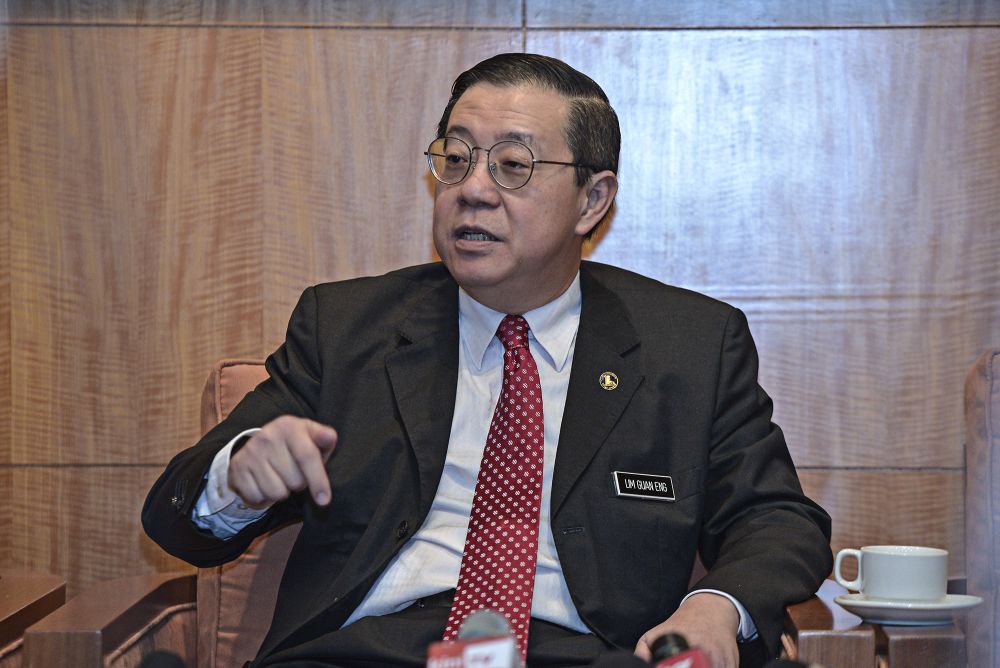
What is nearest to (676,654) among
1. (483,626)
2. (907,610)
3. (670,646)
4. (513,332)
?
(670,646)

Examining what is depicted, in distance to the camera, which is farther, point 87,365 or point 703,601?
point 87,365

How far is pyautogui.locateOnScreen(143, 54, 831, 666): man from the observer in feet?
6.35

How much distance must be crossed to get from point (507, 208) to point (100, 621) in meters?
1.02

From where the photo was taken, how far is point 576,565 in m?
1.98

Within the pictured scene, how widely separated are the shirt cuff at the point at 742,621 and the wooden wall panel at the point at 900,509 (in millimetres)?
802

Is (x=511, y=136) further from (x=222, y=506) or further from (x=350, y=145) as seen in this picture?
(x=222, y=506)

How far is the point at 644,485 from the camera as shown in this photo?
6.75 feet

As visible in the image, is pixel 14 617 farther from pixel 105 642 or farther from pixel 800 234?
pixel 800 234

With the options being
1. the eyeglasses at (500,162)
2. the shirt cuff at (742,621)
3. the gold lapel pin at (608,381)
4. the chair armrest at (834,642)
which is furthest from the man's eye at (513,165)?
the chair armrest at (834,642)

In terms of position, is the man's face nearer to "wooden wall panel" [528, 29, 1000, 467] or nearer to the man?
the man

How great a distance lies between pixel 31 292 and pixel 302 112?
0.75 m

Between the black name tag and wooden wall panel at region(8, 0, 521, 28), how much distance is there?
3.71 feet

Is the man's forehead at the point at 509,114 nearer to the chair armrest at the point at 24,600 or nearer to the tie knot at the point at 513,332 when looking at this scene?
the tie knot at the point at 513,332

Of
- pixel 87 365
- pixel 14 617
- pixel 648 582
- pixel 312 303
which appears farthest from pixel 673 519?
pixel 87 365
